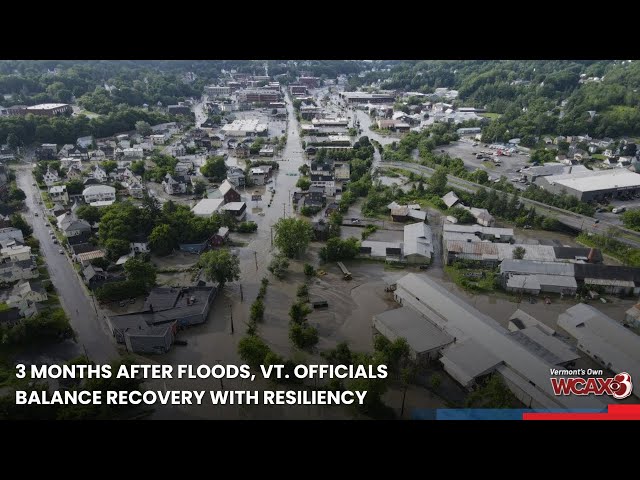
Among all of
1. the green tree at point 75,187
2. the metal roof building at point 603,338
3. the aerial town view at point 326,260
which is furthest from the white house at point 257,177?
the metal roof building at point 603,338

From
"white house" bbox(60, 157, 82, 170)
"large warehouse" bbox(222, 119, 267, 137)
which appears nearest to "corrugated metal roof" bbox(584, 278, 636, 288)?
"white house" bbox(60, 157, 82, 170)

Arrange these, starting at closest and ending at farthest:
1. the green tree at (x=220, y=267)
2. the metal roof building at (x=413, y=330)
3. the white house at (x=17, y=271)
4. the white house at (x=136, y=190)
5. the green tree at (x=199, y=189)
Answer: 1. the metal roof building at (x=413, y=330)
2. the green tree at (x=220, y=267)
3. the white house at (x=17, y=271)
4. the white house at (x=136, y=190)
5. the green tree at (x=199, y=189)

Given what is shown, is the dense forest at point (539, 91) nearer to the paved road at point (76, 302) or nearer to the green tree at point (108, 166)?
the green tree at point (108, 166)

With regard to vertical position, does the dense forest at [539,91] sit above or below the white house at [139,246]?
above

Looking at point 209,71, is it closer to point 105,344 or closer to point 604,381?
point 105,344

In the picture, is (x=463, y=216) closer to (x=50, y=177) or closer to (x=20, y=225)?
(x=20, y=225)

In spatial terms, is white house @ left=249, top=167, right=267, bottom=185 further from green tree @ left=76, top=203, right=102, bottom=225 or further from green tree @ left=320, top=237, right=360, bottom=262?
green tree @ left=320, top=237, right=360, bottom=262

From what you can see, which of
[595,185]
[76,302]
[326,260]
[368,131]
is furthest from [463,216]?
[368,131]
